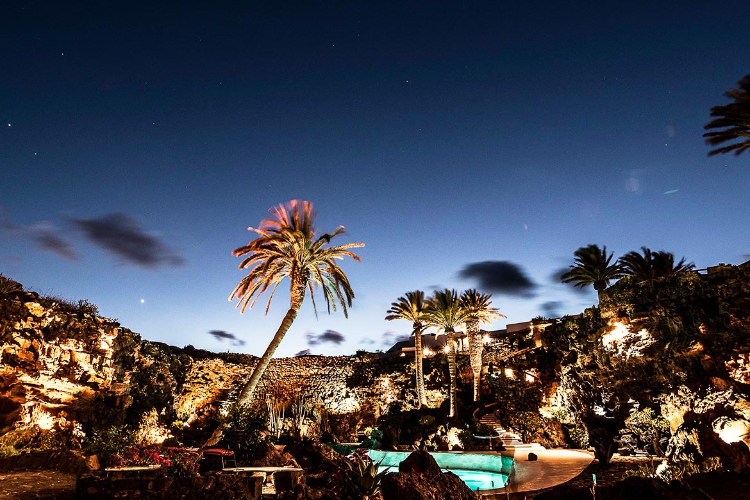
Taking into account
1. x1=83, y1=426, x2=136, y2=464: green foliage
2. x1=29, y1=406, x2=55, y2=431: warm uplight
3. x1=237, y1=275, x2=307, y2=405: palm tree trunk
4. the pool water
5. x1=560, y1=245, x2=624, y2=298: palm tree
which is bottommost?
the pool water

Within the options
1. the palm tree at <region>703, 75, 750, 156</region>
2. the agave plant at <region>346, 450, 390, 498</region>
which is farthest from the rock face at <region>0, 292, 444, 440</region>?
the palm tree at <region>703, 75, 750, 156</region>

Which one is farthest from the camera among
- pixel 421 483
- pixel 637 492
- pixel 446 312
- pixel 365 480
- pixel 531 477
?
pixel 446 312

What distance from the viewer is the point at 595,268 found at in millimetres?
28531

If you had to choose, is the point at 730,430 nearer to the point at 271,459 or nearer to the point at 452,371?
the point at 271,459

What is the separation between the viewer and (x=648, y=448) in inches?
628

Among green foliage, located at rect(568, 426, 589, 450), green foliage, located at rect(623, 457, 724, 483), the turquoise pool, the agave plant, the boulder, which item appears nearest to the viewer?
the agave plant

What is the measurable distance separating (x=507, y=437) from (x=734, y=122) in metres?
15.6

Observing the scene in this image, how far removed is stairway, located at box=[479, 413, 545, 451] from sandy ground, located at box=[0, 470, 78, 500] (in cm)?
1406

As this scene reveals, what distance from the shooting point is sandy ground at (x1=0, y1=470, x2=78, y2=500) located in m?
7.59

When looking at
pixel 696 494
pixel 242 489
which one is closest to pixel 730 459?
pixel 696 494

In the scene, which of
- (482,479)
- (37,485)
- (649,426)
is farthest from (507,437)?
(37,485)

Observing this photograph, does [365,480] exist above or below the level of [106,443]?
below

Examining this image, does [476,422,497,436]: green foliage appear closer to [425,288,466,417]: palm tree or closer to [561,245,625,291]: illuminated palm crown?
[425,288,466,417]: palm tree

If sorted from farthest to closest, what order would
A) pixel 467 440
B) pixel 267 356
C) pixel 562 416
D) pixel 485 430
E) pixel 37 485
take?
pixel 485 430 → pixel 562 416 → pixel 467 440 → pixel 267 356 → pixel 37 485
